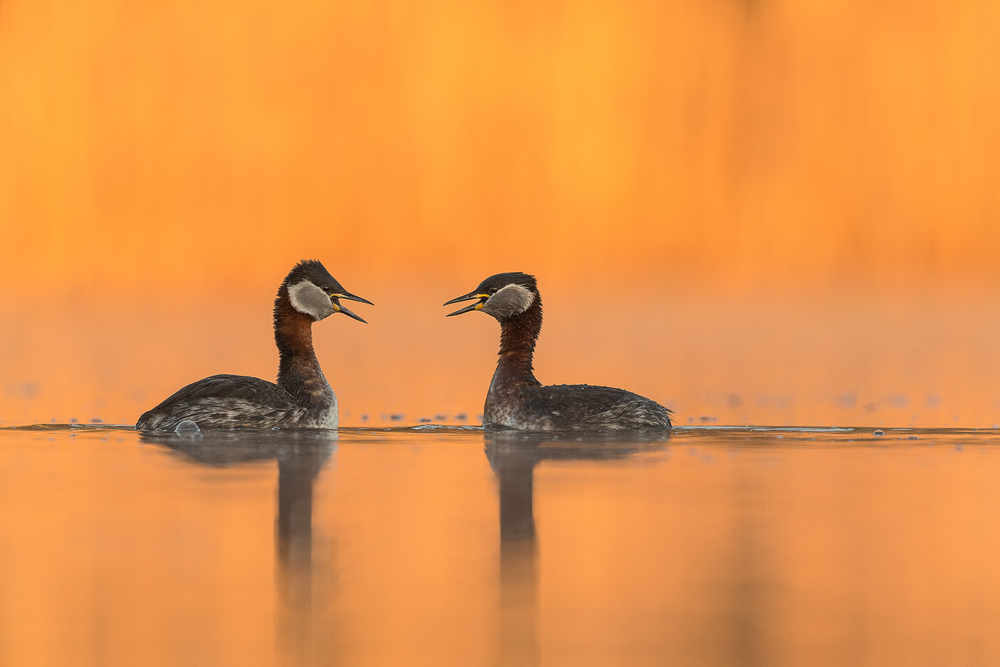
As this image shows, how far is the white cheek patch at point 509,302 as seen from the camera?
14242mm

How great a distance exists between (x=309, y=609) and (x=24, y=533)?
7.77 ft

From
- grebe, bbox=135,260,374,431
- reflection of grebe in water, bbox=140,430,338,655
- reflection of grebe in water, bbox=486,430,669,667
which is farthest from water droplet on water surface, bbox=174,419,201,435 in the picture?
reflection of grebe in water, bbox=486,430,669,667

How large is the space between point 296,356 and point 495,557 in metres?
7.10

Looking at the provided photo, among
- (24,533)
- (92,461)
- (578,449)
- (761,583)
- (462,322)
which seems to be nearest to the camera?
(761,583)

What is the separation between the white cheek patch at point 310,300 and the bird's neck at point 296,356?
0.05 meters

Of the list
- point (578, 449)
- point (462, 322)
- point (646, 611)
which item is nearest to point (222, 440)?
point (578, 449)

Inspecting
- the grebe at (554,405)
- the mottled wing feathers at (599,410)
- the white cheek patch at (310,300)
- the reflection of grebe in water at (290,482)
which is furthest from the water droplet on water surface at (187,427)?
the mottled wing feathers at (599,410)

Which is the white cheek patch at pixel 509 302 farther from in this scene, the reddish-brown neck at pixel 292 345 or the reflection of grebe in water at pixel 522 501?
the reddish-brown neck at pixel 292 345

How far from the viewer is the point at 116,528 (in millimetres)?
7488

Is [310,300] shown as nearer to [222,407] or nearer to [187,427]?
[222,407]

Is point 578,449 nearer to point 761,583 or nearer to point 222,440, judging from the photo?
point 222,440

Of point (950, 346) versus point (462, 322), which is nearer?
point (950, 346)

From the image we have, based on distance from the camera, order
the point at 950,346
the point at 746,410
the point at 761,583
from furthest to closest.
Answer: the point at 950,346 < the point at 746,410 < the point at 761,583

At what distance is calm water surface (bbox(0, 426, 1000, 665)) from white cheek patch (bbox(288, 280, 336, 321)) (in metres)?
2.78
